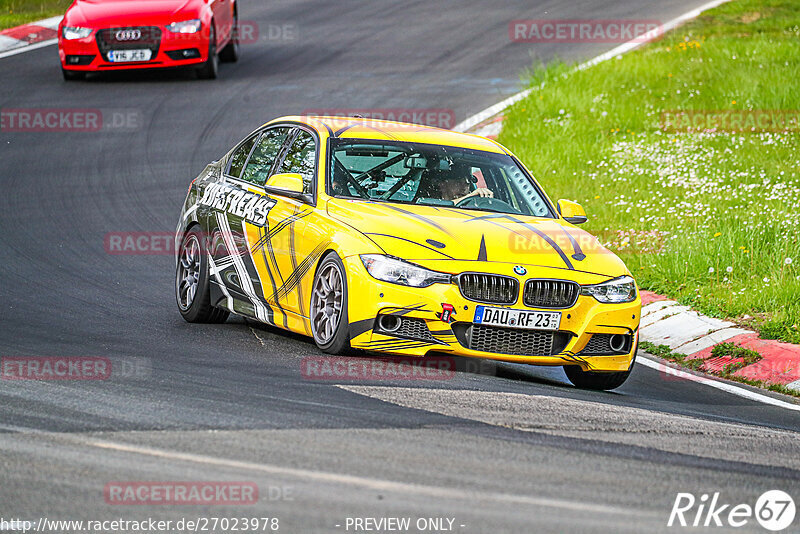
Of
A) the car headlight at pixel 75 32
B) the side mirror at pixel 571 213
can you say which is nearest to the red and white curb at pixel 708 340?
the side mirror at pixel 571 213

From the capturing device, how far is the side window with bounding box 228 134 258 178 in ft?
32.8

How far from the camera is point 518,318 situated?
7.86 m

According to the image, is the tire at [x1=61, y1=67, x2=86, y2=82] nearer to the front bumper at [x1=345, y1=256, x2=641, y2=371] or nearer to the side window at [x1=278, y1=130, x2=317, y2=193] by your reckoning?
the side window at [x1=278, y1=130, x2=317, y2=193]

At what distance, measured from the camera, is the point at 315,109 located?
1948 cm

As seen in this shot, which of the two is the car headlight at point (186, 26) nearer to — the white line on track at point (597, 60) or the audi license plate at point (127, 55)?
the audi license plate at point (127, 55)

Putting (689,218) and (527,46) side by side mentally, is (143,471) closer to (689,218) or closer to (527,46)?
(689,218)

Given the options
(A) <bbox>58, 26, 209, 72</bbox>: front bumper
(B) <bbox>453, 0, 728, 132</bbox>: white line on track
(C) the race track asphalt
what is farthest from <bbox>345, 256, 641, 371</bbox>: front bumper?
(A) <bbox>58, 26, 209, 72</bbox>: front bumper

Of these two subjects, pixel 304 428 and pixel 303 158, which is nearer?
pixel 304 428

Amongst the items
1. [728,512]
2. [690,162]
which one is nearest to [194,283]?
[728,512]

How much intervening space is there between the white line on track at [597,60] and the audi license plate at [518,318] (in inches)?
410

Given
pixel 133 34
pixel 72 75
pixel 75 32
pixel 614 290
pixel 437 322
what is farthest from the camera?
pixel 72 75

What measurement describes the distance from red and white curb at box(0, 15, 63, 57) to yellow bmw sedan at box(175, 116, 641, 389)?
564 inches

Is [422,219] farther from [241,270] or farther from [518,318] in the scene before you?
[241,270]

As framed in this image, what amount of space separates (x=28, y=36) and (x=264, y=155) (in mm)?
15725
